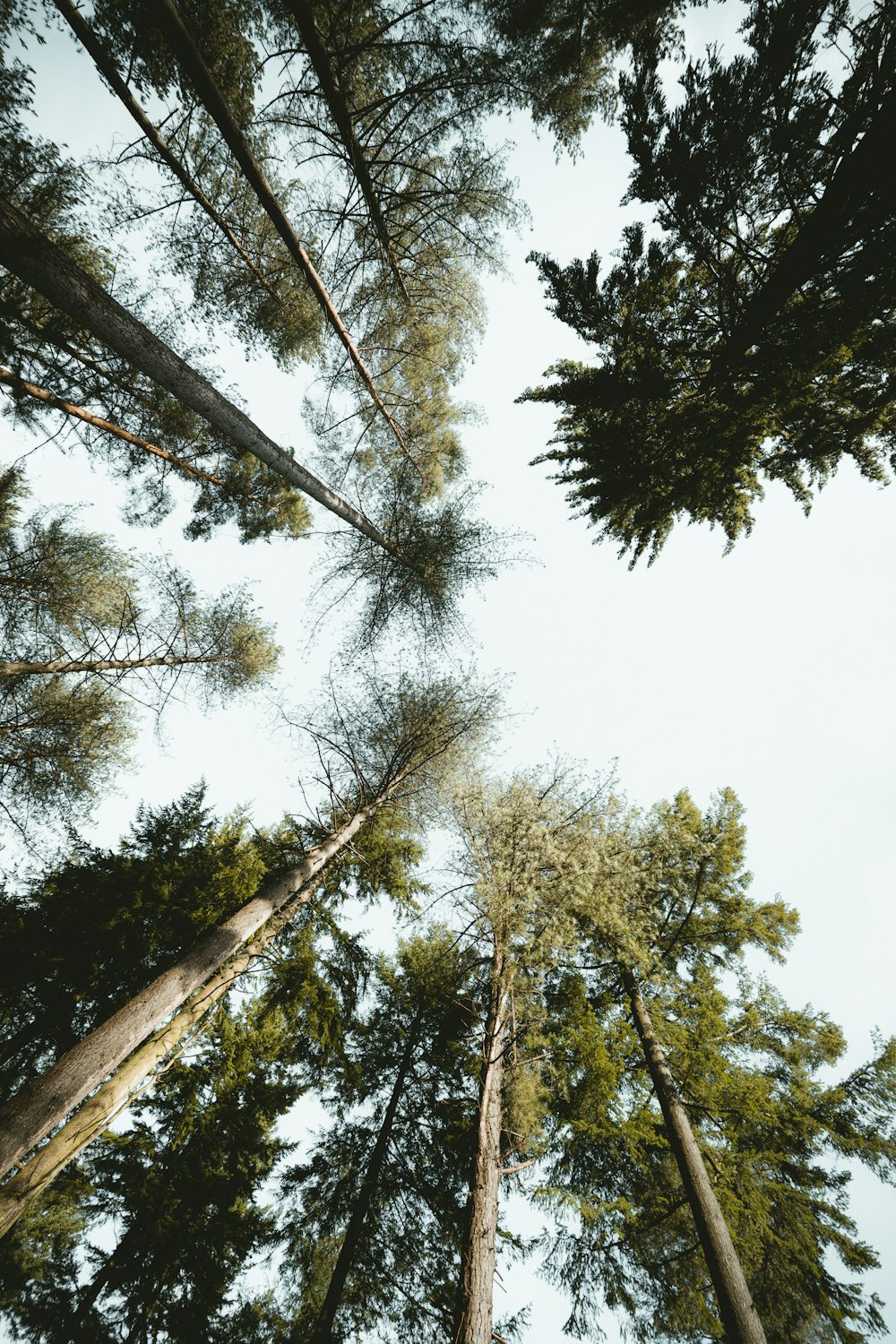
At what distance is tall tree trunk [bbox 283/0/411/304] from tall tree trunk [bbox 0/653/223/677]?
585 centimetres

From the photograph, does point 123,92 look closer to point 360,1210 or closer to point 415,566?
point 415,566

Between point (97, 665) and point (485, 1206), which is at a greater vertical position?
point (97, 665)

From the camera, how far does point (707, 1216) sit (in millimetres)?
4801

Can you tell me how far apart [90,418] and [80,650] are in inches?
181

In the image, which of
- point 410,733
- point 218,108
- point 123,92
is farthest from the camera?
point 410,733

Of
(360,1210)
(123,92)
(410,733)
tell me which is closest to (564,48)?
(123,92)

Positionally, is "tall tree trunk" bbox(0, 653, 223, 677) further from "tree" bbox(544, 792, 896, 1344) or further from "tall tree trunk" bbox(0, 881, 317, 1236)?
"tree" bbox(544, 792, 896, 1344)

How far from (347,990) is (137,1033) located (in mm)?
3389

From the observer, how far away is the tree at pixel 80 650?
7.68 m

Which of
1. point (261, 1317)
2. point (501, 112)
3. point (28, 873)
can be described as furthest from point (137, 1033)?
point (501, 112)

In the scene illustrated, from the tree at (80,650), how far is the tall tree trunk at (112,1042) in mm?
4879

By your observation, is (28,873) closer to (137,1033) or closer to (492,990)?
(137,1033)

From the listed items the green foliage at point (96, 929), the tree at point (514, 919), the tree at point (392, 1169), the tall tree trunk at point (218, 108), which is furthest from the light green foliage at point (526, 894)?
the tall tree trunk at point (218, 108)

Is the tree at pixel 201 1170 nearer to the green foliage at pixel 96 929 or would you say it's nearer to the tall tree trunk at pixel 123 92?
the green foliage at pixel 96 929
